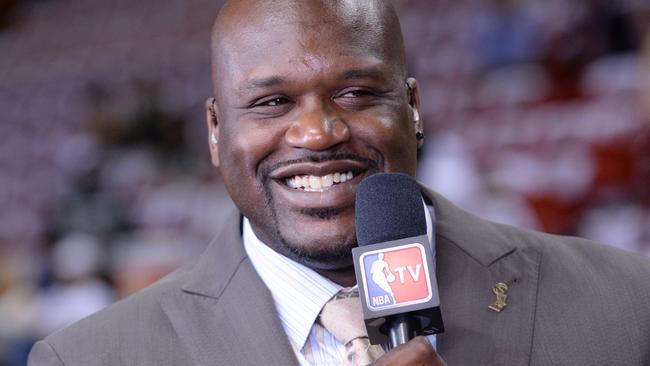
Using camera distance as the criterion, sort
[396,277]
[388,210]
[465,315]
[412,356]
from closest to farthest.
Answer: [412,356]
[396,277]
[388,210]
[465,315]

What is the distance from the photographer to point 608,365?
172 cm

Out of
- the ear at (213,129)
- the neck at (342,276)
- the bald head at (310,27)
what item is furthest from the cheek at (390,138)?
the ear at (213,129)

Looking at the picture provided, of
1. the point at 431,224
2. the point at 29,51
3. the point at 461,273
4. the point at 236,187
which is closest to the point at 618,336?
the point at 461,273

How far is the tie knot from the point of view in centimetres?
171

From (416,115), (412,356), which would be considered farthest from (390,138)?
(412,356)

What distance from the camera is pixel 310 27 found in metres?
1.72

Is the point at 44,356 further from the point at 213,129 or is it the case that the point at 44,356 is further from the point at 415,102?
the point at 415,102

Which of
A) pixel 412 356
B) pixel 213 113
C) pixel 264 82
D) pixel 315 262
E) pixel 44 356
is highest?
pixel 264 82

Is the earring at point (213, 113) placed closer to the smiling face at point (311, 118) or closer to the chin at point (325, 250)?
the smiling face at point (311, 118)

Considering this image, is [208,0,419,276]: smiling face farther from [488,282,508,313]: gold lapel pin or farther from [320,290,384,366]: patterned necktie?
[488,282,508,313]: gold lapel pin

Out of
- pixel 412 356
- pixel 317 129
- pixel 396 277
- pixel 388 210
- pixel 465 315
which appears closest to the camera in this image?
pixel 412 356

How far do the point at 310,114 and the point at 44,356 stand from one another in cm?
66

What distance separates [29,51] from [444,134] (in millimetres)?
6761

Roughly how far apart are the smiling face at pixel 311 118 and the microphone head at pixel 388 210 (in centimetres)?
16
